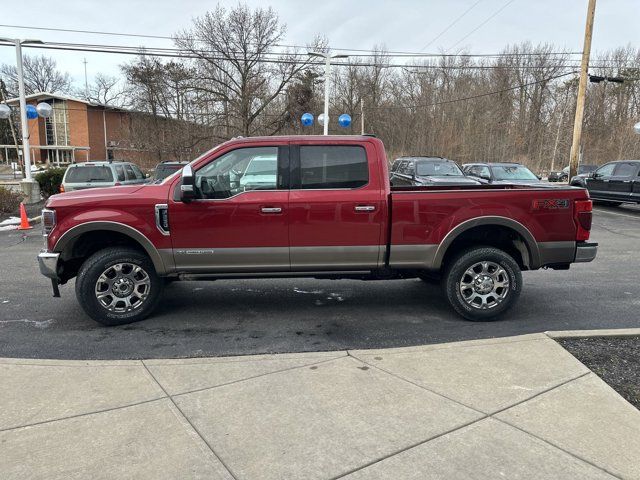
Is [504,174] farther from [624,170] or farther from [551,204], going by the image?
[551,204]

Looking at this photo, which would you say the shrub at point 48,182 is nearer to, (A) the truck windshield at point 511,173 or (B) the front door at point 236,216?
(A) the truck windshield at point 511,173

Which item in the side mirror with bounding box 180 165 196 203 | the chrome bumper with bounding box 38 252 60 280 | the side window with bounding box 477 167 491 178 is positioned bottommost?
the chrome bumper with bounding box 38 252 60 280

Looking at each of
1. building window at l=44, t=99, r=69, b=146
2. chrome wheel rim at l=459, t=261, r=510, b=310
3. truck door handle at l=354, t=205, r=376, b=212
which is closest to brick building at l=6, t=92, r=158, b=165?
building window at l=44, t=99, r=69, b=146

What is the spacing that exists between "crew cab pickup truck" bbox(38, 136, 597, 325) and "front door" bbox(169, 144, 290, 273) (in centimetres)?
1

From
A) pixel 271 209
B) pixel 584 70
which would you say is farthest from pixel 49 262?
pixel 584 70

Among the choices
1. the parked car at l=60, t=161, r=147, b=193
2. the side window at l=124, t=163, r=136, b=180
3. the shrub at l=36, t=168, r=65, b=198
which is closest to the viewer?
the parked car at l=60, t=161, r=147, b=193

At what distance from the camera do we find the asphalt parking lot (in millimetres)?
4672

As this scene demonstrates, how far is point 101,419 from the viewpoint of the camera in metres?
3.19

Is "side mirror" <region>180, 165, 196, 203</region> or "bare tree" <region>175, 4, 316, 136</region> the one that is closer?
"side mirror" <region>180, 165, 196, 203</region>

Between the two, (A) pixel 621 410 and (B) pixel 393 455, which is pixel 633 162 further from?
(B) pixel 393 455

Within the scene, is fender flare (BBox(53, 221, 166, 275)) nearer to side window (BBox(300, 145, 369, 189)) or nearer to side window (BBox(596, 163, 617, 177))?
side window (BBox(300, 145, 369, 189))

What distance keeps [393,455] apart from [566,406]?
138 centimetres

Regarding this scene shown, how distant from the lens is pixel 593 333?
4652 mm

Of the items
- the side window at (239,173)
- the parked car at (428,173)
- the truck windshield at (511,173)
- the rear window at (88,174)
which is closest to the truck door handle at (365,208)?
the side window at (239,173)
